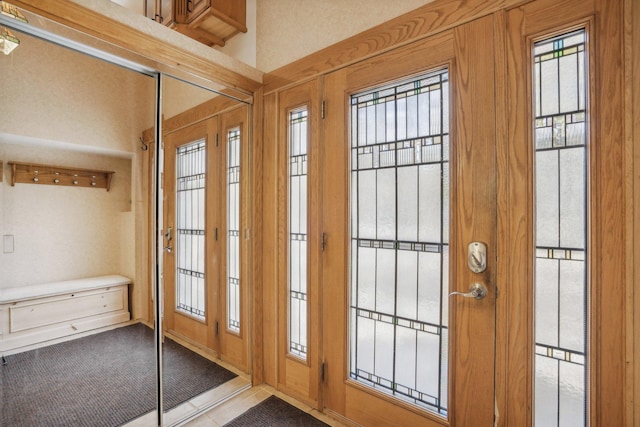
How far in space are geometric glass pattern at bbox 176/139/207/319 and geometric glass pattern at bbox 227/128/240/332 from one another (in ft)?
0.63

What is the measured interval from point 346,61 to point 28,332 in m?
2.23

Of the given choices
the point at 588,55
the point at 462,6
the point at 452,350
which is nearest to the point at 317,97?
the point at 462,6

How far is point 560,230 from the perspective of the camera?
1.24 metres

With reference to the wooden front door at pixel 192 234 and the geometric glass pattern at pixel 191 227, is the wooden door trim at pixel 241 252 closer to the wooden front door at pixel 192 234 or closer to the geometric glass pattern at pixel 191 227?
the wooden front door at pixel 192 234

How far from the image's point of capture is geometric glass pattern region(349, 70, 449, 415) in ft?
5.06

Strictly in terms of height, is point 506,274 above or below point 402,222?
below

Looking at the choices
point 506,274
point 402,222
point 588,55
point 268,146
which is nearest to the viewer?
point 588,55

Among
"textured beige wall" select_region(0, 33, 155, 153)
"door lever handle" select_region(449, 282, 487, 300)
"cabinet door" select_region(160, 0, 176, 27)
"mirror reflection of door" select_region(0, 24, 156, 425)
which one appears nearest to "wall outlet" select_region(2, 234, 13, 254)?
"mirror reflection of door" select_region(0, 24, 156, 425)

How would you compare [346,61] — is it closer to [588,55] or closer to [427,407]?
[588,55]

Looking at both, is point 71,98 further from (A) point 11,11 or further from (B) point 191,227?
(B) point 191,227

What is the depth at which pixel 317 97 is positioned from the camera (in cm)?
198

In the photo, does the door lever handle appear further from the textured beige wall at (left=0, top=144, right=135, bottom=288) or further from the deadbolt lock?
the textured beige wall at (left=0, top=144, right=135, bottom=288)

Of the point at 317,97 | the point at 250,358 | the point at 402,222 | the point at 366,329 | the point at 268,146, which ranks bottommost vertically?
the point at 250,358

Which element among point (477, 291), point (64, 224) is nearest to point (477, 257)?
point (477, 291)
